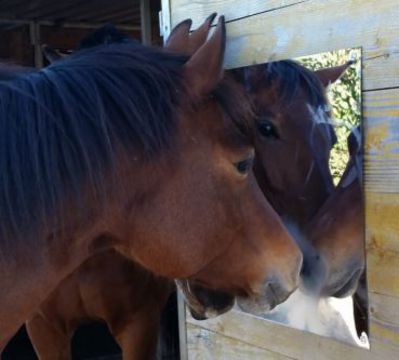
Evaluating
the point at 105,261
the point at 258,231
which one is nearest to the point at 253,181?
the point at 258,231

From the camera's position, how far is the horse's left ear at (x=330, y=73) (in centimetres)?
145

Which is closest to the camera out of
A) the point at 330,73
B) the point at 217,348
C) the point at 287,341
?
the point at 330,73

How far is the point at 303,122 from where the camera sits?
1.58m

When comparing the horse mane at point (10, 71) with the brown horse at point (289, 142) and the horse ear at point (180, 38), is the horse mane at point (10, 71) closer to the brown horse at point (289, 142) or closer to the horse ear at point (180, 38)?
the horse ear at point (180, 38)

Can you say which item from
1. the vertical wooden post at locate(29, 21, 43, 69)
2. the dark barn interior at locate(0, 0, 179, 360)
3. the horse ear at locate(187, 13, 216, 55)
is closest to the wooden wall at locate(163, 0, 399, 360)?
the horse ear at locate(187, 13, 216, 55)

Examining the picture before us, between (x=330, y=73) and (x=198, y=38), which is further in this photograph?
(x=198, y=38)

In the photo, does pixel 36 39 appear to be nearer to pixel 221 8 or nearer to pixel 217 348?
pixel 221 8

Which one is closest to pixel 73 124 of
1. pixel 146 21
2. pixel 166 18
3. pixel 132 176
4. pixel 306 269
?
pixel 132 176

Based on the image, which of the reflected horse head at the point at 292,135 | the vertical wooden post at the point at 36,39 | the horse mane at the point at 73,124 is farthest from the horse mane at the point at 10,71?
the vertical wooden post at the point at 36,39

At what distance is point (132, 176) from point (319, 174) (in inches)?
21.0

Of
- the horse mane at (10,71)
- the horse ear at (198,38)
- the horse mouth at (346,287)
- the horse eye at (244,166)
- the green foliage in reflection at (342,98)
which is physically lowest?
the horse mouth at (346,287)

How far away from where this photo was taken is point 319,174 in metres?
1.55

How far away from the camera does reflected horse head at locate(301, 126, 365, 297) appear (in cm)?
146

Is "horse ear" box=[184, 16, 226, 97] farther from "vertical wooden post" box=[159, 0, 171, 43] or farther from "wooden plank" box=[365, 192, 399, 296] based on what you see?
"vertical wooden post" box=[159, 0, 171, 43]
